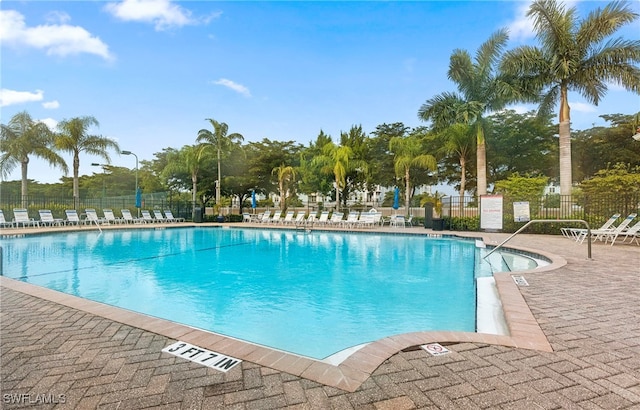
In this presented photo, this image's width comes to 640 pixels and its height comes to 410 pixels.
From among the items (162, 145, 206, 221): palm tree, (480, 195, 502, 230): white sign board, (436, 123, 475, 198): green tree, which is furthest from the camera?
(162, 145, 206, 221): palm tree

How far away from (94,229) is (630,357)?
18.7m

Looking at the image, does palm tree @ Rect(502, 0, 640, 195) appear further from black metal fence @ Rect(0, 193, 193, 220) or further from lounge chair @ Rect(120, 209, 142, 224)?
black metal fence @ Rect(0, 193, 193, 220)

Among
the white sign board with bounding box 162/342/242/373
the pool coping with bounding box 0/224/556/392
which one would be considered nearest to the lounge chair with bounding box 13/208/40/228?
the pool coping with bounding box 0/224/556/392

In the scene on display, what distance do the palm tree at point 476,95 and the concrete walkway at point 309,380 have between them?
15243 millimetres

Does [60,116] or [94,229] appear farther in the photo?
[60,116]

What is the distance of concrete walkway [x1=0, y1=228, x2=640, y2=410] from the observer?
73.6 inches

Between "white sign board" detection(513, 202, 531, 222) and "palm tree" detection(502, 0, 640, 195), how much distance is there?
266 centimetres

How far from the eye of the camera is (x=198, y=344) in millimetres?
2684

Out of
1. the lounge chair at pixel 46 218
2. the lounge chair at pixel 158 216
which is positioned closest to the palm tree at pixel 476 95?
the lounge chair at pixel 158 216

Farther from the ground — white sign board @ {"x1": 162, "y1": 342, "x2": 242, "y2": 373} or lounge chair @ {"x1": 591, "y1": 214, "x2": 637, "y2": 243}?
lounge chair @ {"x1": 591, "y1": 214, "x2": 637, "y2": 243}

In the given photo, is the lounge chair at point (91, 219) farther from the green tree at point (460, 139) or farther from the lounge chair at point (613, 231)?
the lounge chair at point (613, 231)

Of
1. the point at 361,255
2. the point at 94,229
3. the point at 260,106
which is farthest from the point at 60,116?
the point at 361,255

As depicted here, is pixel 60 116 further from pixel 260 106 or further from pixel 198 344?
pixel 198 344

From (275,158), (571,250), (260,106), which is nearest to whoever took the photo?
(571,250)
